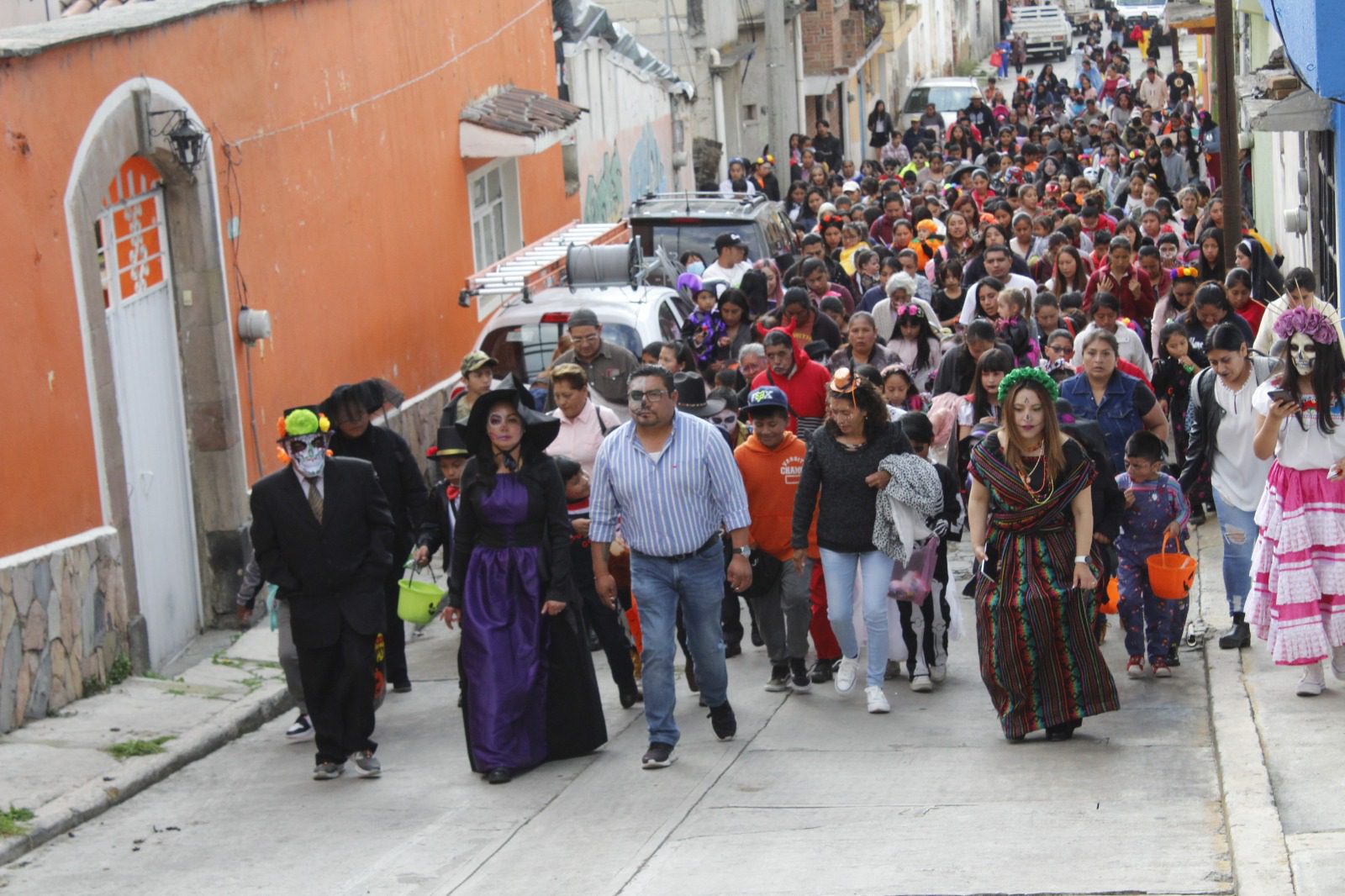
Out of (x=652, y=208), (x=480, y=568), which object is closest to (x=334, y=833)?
(x=480, y=568)

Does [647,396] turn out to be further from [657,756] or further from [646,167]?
[646,167]

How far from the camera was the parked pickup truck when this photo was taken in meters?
72.4

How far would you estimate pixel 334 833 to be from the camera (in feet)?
26.9

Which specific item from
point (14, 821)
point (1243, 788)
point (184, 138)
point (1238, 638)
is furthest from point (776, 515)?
point (184, 138)

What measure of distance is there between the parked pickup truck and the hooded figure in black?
6475 centimetres

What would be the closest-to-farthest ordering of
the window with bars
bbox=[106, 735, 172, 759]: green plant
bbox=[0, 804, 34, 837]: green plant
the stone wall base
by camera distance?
bbox=[0, 804, 34, 837]: green plant → bbox=[106, 735, 172, 759]: green plant → the stone wall base → the window with bars

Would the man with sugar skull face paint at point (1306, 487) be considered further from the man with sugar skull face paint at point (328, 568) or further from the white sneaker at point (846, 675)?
the man with sugar skull face paint at point (328, 568)

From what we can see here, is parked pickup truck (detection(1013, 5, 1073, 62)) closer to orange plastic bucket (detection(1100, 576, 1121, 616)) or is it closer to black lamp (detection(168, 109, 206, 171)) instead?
black lamp (detection(168, 109, 206, 171))

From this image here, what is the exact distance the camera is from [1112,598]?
10.5 meters

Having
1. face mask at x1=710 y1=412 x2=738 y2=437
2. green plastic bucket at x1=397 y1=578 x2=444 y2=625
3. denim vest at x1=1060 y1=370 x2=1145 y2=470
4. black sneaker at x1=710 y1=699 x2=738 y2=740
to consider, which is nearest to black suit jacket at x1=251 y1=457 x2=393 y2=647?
green plastic bucket at x1=397 y1=578 x2=444 y2=625

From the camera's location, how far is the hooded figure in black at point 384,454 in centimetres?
1014

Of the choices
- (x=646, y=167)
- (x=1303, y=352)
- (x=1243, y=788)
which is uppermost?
(x=646, y=167)

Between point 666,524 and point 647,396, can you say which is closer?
point 647,396

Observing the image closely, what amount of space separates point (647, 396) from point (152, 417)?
4.20m
